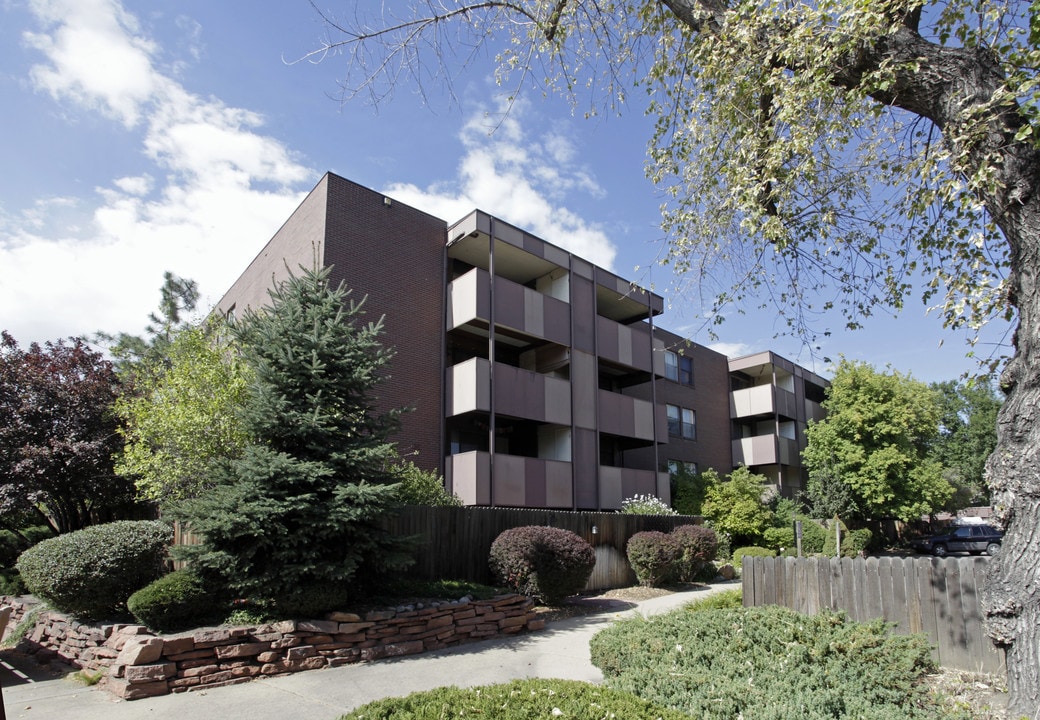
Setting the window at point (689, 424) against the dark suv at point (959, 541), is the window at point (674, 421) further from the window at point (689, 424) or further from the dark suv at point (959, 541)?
the dark suv at point (959, 541)

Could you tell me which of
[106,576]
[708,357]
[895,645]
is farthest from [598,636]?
[708,357]

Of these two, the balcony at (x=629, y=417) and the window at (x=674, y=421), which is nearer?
the balcony at (x=629, y=417)

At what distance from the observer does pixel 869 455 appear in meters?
28.0

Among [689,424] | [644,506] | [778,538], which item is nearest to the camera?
[644,506]

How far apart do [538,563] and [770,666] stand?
22.2ft

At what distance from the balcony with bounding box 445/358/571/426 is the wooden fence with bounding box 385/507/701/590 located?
3.65 meters

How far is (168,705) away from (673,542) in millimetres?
12084

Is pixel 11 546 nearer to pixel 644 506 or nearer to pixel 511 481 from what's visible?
pixel 511 481

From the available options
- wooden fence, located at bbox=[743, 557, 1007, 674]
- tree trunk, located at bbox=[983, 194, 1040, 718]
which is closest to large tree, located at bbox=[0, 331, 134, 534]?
wooden fence, located at bbox=[743, 557, 1007, 674]

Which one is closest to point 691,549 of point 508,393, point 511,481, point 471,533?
point 511,481

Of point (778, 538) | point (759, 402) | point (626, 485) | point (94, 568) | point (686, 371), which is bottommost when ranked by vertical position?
point (778, 538)

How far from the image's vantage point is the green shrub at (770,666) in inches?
192

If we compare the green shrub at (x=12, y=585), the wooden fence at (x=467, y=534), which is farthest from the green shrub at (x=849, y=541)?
the green shrub at (x=12, y=585)

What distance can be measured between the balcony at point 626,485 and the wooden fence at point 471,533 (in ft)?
12.4
